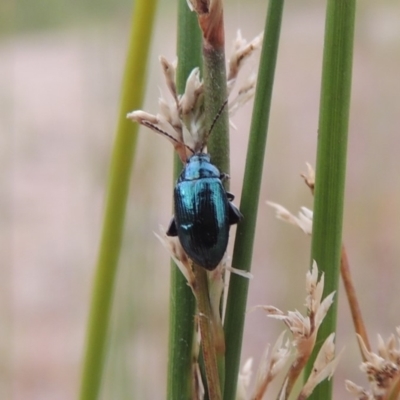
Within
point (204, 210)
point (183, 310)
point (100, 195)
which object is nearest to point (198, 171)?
point (204, 210)

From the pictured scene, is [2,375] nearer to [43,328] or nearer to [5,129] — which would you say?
[43,328]

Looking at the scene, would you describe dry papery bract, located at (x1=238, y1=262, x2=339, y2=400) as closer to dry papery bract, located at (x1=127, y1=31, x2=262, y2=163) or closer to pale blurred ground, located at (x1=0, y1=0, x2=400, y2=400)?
dry papery bract, located at (x1=127, y1=31, x2=262, y2=163)

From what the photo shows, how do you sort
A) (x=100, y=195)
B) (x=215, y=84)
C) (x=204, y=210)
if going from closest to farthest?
(x=215, y=84)
(x=204, y=210)
(x=100, y=195)

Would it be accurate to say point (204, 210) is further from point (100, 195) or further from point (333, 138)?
point (100, 195)

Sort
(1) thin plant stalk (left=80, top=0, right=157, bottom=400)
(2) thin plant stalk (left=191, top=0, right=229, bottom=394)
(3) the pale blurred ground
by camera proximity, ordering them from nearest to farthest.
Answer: (2) thin plant stalk (left=191, top=0, right=229, bottom=394)
(1) thin plant stalk (left=80, top=0, right=157, bottom=400)
(3) the pale blurred ground

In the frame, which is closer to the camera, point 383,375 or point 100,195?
point 383,375

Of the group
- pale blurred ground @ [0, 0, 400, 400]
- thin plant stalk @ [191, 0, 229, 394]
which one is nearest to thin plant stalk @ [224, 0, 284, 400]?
thin plant stalk @ [191, 0, 229, 394]
